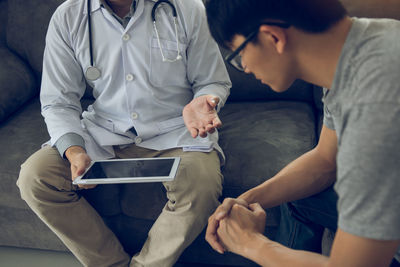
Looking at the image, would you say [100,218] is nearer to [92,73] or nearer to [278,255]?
[92,73]

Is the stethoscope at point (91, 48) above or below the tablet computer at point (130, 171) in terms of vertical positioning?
above

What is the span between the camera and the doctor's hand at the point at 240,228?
3.23ft

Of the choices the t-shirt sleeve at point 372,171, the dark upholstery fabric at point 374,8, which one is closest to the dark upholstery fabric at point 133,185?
the dark upholstery fabric at point 374,8

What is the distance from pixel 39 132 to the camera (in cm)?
168

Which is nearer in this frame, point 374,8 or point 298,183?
point 298,183

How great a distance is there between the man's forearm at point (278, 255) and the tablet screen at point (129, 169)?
34 cm

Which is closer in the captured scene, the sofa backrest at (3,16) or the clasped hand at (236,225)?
the clasped hand at (236,225)

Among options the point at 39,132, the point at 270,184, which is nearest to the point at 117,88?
the point at 39,132

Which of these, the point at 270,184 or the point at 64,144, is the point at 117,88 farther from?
the point at 270,184

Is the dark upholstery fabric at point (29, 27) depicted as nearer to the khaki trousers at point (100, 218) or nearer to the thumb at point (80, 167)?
the khaki trousers at point (100, 218)

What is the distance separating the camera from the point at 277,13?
2.41 feet

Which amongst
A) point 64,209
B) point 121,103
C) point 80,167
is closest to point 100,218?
point 64,209

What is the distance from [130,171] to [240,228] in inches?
15.7

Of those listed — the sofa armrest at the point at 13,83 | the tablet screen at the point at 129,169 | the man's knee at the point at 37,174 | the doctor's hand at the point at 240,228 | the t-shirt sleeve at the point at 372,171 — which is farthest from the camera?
the sofa armrest at the point at 13,83
